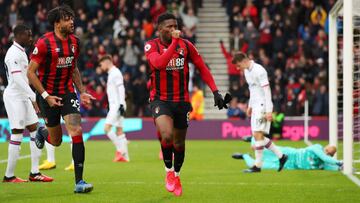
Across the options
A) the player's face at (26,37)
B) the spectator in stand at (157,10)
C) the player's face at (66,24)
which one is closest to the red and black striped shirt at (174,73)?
the player's face at (66,24)

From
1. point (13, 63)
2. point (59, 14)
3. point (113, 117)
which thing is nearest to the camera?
point (59, 14)

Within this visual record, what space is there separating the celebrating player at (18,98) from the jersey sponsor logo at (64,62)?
1.68 meters

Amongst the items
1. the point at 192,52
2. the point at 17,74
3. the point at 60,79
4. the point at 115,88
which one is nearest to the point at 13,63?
the point at 17,74

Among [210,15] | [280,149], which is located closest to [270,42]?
[210,15]

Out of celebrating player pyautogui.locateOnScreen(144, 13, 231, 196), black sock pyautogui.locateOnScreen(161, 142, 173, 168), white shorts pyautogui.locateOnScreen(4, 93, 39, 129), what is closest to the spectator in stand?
white shorts pyautogui.locateOnScreen(4, 93, 39, 129)

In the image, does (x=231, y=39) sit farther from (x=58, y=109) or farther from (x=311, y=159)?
(x=58, y=109)

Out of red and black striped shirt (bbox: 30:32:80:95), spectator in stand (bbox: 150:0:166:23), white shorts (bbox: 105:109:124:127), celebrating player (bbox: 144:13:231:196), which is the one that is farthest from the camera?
spectator in stand (bbox: 150:0:166:23)

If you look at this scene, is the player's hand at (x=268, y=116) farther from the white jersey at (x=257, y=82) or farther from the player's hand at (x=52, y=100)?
the player's hand at (x=52, y=100)

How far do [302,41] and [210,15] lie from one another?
543cm

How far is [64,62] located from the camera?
36.4ft

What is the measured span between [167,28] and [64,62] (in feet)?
5.07

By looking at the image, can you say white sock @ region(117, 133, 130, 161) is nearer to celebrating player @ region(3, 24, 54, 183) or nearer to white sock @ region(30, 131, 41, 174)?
white sock @ region(30, 131, 41, 174)

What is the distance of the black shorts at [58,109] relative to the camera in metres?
11.0

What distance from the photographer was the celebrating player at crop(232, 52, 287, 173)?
14930 millimetres
